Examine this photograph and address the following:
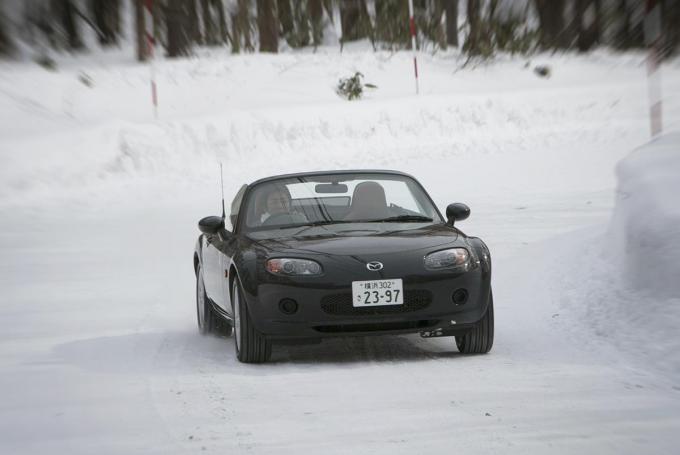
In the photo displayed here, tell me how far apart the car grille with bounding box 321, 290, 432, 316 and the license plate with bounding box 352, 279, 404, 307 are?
3 cm

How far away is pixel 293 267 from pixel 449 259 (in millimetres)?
957

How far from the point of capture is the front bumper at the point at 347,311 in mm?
7578

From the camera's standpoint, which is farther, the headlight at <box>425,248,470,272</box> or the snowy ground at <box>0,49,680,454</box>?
the headlight at <box>425,248,470,272</box>

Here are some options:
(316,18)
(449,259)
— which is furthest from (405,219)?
(316,18)

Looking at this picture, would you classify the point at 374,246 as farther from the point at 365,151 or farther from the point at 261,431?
the point at 365,151

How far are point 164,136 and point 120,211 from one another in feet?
14.6

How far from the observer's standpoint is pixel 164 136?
2469 cm

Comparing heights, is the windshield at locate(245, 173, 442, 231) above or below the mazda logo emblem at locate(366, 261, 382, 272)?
above

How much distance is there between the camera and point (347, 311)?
7582 millimetres

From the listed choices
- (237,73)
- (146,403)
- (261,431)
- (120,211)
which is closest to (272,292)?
(146,403)

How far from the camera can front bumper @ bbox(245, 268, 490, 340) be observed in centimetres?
758

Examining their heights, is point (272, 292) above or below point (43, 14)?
below

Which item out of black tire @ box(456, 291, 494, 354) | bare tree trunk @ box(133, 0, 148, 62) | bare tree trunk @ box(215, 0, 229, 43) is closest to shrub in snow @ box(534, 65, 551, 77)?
bare tree trunk @ box(215, 0, 229, 43)

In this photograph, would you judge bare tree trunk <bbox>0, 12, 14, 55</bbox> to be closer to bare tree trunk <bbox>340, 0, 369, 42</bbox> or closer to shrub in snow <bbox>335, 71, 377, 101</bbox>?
shrub in snow <bbox>335, 71, 377, 101</bbox>
